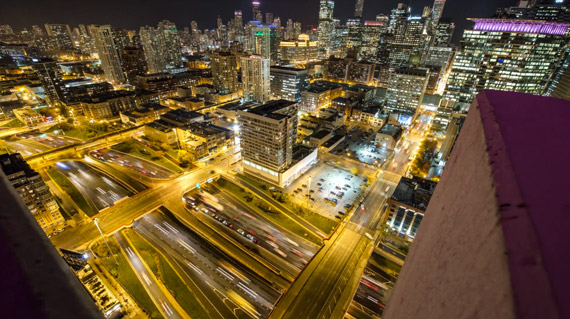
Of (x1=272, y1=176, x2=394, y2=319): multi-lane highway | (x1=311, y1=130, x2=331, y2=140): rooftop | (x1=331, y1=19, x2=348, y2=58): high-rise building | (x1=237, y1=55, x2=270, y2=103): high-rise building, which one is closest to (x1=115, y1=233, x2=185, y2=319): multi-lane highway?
(x1=272, y1=176, x2=394, y2=319): multi-lane highway

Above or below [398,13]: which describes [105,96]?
below

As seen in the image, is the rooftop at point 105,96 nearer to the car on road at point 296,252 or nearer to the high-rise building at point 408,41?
the car on road at point 296,252

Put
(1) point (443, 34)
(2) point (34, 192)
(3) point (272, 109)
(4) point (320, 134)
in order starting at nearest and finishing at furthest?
1. (2) point (34, 192)
2. (3) point (272, 109)
3. (4) point (320, 134)
4. (1) point (443, 34)

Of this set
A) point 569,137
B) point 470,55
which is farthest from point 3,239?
point 470,55

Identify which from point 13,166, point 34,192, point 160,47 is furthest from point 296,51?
point 34,192

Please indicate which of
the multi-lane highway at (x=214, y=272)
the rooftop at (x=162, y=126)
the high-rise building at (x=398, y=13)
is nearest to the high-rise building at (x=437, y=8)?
the high-rise building at (x=398, y=13)

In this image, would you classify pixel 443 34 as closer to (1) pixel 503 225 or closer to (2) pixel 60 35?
(1) pixel 503 225

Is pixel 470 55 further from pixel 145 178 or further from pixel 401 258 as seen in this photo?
pixel 145 178
